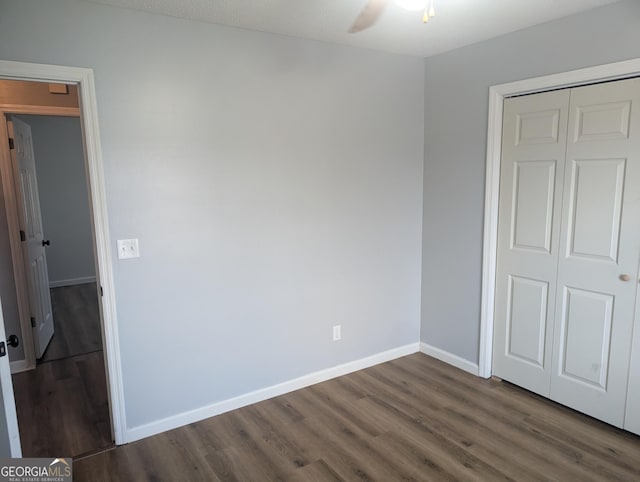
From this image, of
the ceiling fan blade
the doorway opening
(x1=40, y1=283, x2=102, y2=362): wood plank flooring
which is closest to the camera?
the ceiling fan blade

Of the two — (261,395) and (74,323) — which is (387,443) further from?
(74,323)

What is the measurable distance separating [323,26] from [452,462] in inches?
108

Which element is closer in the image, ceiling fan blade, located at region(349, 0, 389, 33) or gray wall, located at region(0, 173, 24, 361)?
ceiling fan blade, located at region(349, 0, 389, 33)

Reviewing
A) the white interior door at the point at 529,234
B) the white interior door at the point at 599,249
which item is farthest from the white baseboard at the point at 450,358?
the white interior door at the point at 599,249

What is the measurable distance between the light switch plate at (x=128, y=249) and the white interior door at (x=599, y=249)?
2738mm

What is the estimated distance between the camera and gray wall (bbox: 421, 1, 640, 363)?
2.70 metres

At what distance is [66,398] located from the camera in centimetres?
312

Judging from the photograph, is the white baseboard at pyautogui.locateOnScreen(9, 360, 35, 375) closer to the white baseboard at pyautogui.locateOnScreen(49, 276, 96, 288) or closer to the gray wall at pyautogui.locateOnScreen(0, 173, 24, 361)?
the gray wall at pyautogui.locateOnScreen(0, 173, 24, 361)

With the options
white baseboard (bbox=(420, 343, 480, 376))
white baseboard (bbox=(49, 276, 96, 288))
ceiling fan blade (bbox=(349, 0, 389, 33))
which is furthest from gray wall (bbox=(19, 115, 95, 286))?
ceiling fan blade (bbox=(349, 0, 389, 33))

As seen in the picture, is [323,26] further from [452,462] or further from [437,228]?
[452,462]

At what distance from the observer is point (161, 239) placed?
2.55 meters

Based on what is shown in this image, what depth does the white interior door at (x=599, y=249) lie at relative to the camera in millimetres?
2447

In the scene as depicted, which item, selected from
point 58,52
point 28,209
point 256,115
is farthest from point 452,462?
point 28,209

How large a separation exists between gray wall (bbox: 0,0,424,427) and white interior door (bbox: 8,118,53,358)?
175 cm
